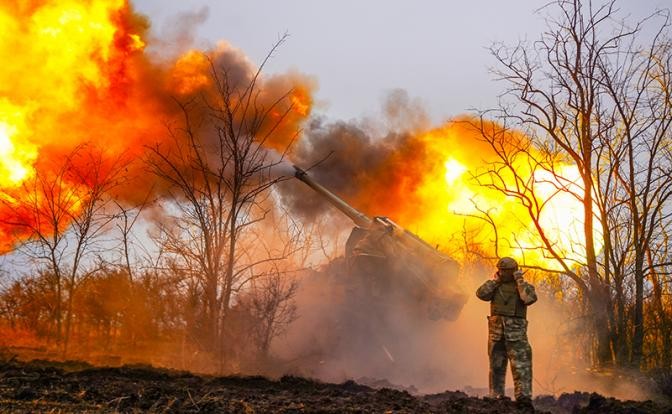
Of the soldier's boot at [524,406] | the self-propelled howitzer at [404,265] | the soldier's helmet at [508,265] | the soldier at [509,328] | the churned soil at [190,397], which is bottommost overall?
the soldier's boot at [524,406]

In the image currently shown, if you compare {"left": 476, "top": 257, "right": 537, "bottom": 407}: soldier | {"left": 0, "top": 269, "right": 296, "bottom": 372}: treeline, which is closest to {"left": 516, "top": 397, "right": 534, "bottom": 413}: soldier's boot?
{"left": 476, "top": 257, "right": 537, "bottom": 407}: soldier

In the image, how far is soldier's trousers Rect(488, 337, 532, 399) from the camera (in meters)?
10.3

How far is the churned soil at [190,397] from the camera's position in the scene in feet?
22.8

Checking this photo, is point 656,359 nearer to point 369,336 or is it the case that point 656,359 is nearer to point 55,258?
point 369,336

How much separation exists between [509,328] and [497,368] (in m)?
0.72

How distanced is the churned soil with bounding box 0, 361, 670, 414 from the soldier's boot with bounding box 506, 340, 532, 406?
169cm

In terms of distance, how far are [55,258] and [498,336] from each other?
1061 centimetres

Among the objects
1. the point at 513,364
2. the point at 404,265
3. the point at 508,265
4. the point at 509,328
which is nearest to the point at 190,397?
the point at 513,364

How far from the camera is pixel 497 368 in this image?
1066 centimetres

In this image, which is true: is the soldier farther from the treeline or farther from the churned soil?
the treeline

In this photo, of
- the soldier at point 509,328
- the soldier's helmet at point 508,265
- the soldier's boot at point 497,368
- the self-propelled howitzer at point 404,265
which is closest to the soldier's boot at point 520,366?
the soldier at point 509,328

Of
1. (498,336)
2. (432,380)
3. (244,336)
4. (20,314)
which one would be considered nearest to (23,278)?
(20,314)

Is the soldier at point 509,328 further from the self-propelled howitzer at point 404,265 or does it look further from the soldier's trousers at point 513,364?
the self-propelled howitzer at point 404,265

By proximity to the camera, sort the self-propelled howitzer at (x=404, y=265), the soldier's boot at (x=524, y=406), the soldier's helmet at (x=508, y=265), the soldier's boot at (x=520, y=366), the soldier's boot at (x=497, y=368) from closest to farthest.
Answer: the soldier's boot at (x=524, y=406) < the soldier's boot at (x=520, y=366) < the soldier's boot at (x=497, y=368) < the soldier's helmet at (x=508, y=265) < the self-propelled howitzer at (x=404, y=265)
